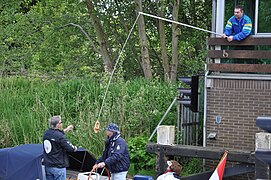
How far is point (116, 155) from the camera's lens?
9164 mm

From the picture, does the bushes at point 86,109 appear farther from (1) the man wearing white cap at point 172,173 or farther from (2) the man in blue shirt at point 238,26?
(1) the man wearing white cap at point 172,173

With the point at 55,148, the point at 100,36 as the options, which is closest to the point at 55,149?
the point at 55,148

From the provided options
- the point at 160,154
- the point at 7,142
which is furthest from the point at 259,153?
the point at 7,142

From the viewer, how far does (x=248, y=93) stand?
11.5 metres

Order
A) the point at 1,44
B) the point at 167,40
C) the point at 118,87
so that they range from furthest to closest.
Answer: the point at 167,40
the point at 1,44
the point at 118,87

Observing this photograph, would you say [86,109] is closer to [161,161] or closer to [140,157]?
[140,157]

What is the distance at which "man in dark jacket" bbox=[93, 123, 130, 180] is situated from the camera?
30.1 ft

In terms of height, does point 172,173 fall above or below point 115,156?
below

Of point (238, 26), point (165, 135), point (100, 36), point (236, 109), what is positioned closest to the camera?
point (165, 135)

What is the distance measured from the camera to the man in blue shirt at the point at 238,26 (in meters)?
10.9

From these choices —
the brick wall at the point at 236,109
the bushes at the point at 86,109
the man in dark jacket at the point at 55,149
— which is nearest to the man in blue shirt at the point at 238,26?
the brick wall at the point at 236,109

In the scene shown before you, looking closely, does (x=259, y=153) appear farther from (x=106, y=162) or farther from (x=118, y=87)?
(x=118, y=87)

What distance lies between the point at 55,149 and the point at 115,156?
3.68ft

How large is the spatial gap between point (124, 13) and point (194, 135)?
9070 millimetres
